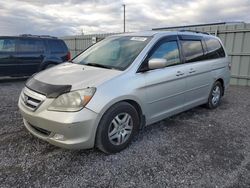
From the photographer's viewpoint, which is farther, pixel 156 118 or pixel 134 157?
pixel 156 118

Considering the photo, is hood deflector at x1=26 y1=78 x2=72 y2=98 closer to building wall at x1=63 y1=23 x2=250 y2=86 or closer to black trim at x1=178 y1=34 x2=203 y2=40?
black trim at x1=178 y1=34 x2=203 y2=40

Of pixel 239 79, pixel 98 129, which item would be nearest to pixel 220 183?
pixel 98 129

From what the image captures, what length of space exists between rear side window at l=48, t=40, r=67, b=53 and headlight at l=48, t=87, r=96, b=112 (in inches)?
248

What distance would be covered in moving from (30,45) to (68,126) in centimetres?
653

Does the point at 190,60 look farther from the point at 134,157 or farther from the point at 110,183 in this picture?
the point at 110,183

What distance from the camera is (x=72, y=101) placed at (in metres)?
2.51

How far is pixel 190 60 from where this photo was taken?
4.05m

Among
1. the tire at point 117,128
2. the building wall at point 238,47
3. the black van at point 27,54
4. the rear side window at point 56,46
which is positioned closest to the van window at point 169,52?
the tire at point 117,128

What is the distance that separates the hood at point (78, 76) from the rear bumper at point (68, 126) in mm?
364

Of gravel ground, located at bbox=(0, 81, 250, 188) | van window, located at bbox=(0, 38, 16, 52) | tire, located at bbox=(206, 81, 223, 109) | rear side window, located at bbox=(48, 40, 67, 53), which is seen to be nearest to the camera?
gravel ground, located at bbox=(0, 81, 250, 188)

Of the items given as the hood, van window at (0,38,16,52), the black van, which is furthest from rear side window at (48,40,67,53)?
the hood

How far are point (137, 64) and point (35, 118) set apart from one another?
5.05 feet

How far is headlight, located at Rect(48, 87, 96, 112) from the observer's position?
2.49m

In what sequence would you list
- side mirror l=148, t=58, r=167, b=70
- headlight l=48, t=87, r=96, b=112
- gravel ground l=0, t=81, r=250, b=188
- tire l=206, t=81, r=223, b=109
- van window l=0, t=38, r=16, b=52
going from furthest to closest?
van window l=0, t=38, r=16, b=52 → tire l=206, t=81, r=223, b=109 → side mirror l=148, t=58, r=167, b=70 → headlight l=48, t=87, r=96, b=112 → gravel ground l=0, t=81, r=250, b=188
